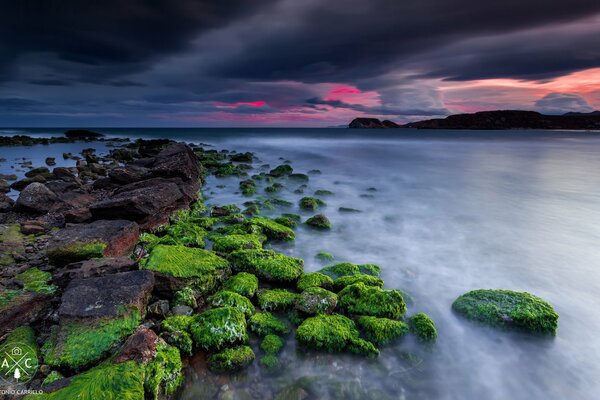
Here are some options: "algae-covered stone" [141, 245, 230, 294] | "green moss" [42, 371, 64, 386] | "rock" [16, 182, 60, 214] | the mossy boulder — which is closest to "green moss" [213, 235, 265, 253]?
the mossy boulder

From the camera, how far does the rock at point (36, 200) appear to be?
28.3ft

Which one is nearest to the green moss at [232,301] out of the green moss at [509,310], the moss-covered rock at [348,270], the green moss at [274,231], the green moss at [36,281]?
the moss-covered rock at [348,270]

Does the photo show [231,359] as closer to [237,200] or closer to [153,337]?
[153,337]

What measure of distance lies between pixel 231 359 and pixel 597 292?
7.03 metres

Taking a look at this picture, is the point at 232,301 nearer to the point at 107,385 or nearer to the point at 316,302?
the point at 316,302

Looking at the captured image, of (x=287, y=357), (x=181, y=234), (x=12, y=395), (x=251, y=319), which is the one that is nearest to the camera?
(x=12, y=395)

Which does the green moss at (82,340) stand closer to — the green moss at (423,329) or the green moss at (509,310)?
the green moss at (423,329)

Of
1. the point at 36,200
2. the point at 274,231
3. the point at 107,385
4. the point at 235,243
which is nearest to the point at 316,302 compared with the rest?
the point at 235,243

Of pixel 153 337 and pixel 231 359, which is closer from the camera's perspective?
pixel 153 337

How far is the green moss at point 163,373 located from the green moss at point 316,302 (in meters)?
1.90

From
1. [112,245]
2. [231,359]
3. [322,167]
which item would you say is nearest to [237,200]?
[112,245]

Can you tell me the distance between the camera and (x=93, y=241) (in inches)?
229

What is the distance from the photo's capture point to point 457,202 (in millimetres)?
12898

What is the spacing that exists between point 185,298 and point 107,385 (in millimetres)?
1826
